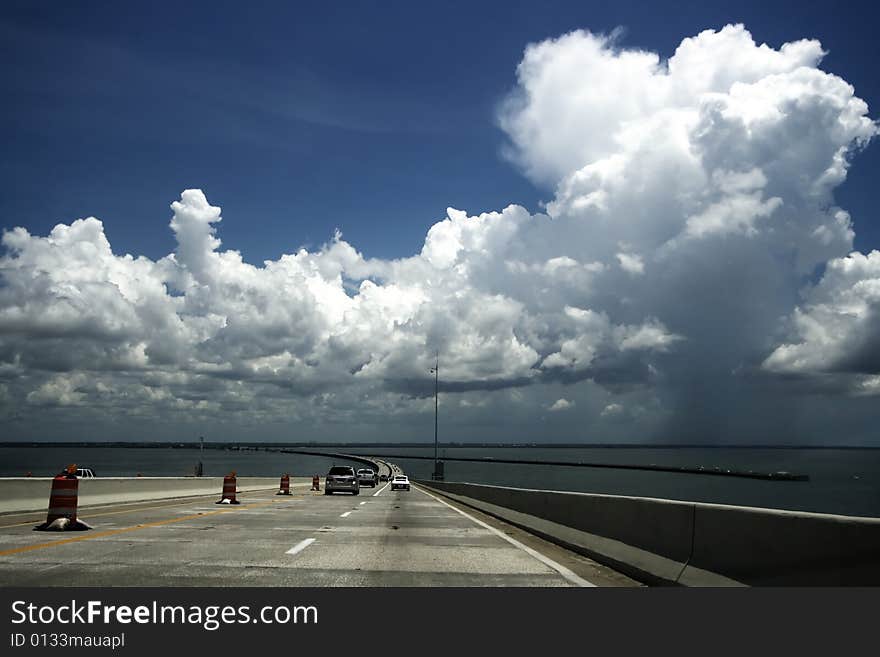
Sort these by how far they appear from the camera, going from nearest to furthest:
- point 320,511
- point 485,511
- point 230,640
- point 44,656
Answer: point 44,656 < point 230,640 < point 320,511 < point 485,511

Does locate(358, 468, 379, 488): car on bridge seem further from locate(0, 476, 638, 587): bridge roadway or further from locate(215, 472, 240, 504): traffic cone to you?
locate(0, 476, 638, 587): bridge roadway

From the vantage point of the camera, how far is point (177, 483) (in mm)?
33344

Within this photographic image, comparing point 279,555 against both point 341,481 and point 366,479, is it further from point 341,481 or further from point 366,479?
point 366,479

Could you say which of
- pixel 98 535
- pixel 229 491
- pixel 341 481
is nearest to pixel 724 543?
pixel 98 535

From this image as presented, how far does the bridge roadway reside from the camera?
8.78 m

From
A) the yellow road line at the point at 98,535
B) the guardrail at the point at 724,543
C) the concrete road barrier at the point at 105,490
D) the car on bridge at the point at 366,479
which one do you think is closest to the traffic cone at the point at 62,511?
the yellow road line at the point at 98,535

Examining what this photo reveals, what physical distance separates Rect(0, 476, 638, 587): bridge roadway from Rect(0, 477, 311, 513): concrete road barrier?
1890 mm

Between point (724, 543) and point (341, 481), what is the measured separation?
31.7 meters

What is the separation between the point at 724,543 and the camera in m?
8.09

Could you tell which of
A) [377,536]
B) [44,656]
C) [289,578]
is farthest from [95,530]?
[44,656]

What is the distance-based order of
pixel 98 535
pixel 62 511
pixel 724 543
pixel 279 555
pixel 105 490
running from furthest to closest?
pixel 105 490
pixel 62 511
pixel 98 535
pixel 279 555
pixel 724 543

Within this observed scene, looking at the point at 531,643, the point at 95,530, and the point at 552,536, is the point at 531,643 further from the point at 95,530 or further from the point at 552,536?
the point at 95,530

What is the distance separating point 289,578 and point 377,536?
247 inches

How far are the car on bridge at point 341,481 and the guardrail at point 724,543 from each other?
25515mm
